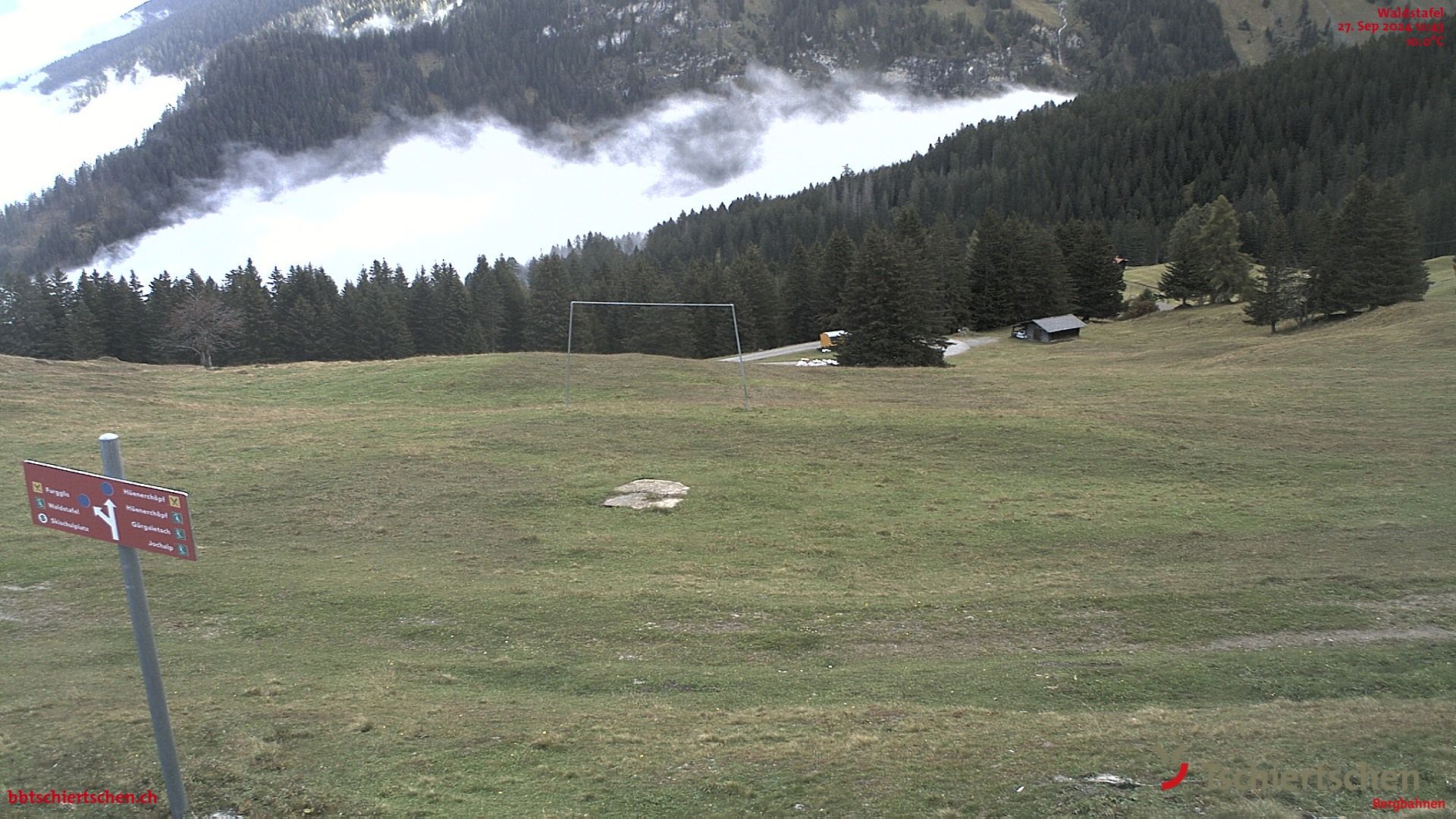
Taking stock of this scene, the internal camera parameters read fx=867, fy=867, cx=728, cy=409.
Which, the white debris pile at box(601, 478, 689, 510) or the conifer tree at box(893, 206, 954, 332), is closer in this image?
the white debris pile at box(601, 478, 689, 510)

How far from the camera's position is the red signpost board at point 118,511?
8586mm

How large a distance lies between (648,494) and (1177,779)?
2018 cm

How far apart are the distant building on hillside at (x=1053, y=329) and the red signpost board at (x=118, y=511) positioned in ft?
314

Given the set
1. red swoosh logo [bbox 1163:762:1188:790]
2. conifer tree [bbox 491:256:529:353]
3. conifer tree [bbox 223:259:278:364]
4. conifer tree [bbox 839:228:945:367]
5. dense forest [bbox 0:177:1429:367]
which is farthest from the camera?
conifer tree [bbox 491:256:529:353]

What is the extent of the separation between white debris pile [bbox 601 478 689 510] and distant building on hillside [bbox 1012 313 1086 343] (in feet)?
248

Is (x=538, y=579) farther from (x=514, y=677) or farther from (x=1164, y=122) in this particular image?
(x=1164, y=122)

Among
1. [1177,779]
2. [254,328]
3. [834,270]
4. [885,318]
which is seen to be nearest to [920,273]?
[885,318]

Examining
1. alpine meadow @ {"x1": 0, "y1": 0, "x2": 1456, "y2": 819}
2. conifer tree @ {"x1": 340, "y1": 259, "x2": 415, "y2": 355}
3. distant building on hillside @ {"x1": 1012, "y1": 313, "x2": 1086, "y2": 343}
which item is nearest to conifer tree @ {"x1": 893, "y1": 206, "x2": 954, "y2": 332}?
distant building on hillside @ {"x1": 1012, "y1": 313, "x2": 1086, "y2": 343}

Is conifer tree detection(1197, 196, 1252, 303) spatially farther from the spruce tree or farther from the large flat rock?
the large flat rock

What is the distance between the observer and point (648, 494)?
2861 cm

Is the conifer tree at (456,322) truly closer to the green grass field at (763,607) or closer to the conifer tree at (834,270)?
the conifer tree at (834,270)

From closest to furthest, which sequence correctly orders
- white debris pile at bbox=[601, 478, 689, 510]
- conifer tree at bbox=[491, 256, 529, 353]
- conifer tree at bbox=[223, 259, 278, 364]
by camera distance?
white debris pile at bbox=[601, 478, 689, 510] < conifer tree at bbox=[223, 259, 278, 364] < conifer tree at bbox=[491, 256, 529, 353]

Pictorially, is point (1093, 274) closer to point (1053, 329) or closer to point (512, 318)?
point (1053, 329)

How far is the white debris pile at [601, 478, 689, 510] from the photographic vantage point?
27688 mm
